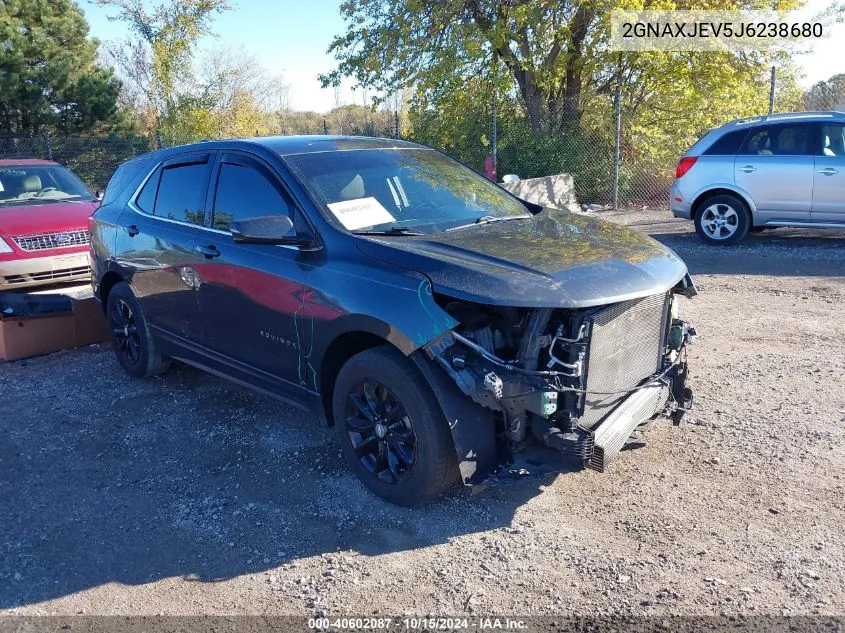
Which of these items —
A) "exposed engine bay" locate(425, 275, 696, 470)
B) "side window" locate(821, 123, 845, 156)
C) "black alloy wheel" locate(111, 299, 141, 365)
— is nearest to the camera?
"exposed engine bay" locate(425, 275, 696, 470)

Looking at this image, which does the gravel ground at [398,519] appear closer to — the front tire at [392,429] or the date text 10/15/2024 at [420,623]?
the date text 10/15/2024 at [420,623]

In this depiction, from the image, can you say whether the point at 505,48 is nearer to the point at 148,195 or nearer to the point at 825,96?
the point at 825,96

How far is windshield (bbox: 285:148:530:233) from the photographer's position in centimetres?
434

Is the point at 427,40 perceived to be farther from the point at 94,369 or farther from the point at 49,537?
the point at 49,537

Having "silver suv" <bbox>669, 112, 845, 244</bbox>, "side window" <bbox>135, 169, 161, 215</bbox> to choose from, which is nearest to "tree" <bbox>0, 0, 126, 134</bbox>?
"side window" <bbox>135, 169, 161, 215</bbox>

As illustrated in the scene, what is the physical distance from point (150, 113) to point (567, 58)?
15.2 m

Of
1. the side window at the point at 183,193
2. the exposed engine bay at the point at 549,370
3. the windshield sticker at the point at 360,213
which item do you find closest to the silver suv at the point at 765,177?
the exposed engine bay at the point at 549,370

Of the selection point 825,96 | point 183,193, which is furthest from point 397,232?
point 825,96

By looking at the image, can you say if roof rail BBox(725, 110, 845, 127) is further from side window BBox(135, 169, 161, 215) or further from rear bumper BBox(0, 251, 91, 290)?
rear bumper BBox(0, 251, 91, 290)

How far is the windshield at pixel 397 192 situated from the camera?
14.2 feet

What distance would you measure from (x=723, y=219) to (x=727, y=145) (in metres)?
1.02

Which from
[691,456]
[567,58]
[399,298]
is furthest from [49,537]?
[567,58]

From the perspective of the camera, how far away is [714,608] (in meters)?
3.06

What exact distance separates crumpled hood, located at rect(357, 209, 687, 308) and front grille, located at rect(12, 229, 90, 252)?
5.29 m
